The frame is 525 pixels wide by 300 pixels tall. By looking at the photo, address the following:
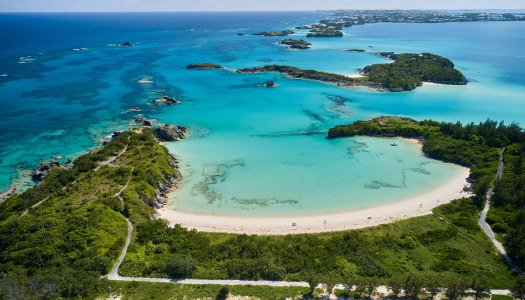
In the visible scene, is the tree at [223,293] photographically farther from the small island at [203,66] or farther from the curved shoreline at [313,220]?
the small island at [203,66]

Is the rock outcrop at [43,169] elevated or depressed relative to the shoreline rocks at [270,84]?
depressed

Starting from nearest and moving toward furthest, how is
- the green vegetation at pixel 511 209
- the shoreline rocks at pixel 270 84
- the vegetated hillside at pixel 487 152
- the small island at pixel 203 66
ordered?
the green vegetation at pixel 511 209 < the vegetated hillside at pixel 487 152 < the shoreline rocks at pixel 270 84 < the small island at pixel 203 66

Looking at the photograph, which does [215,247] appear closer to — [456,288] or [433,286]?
[433,286]

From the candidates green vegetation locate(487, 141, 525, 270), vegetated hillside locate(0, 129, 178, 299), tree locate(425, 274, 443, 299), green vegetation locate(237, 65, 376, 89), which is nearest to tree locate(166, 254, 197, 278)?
vegetated hillside locate(0, 129, 178, 299)

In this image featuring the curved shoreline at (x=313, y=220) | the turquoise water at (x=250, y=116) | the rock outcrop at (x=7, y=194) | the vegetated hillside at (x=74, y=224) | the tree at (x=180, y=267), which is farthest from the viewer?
the turquoise water at (x=250, y=116)

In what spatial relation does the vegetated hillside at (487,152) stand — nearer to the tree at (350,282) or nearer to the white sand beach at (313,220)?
the white sand beach at (313,220)

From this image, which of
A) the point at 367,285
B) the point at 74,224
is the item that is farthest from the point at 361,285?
the point at 74,224

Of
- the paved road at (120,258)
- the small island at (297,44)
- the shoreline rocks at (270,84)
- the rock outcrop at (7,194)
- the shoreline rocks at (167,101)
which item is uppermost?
the small island at (297,44)

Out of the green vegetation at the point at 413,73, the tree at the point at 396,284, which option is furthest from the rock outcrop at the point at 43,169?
the green vegetation at the point at 413,73

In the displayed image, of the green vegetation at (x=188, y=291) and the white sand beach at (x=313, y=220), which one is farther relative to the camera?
the white sand beach at (x=313, y=220)
